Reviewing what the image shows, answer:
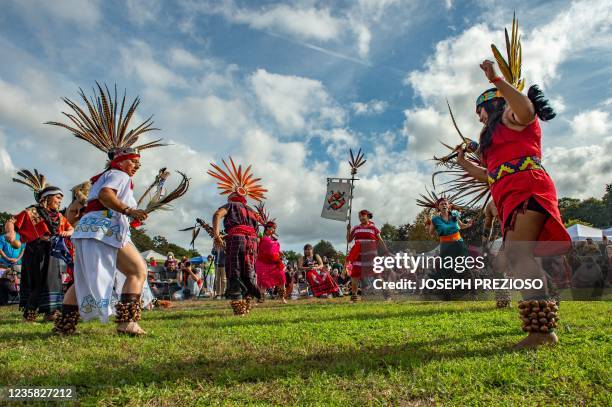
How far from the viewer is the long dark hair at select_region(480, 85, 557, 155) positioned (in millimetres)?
3463

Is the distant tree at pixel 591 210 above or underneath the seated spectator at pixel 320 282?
above

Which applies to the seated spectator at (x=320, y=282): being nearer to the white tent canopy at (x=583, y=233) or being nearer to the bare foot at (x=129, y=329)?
the bare foot at (x=129, y=329)

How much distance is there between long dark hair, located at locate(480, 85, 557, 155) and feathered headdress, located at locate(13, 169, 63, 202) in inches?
241

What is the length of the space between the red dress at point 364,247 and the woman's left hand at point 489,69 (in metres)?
7.22

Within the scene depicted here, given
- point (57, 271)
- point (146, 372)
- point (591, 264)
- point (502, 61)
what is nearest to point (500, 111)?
point (502, 61)

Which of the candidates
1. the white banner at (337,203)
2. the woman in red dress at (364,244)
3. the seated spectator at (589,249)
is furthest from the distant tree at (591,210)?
the woman in red dress at (364,244)

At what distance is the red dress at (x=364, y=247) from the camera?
10.4m

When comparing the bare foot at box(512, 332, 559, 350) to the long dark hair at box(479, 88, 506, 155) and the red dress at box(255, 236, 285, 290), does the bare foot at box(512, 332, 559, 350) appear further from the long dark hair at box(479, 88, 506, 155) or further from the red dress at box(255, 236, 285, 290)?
the red dress at box(255, 236, 285, 290)

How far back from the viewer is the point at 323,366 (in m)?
3.05

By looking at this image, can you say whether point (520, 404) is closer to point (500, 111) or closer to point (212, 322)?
point (500, 111)

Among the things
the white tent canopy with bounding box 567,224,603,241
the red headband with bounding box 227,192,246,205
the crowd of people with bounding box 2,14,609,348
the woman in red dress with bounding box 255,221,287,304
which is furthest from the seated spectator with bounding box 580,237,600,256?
the red headband with bounding box 227,192,246,205

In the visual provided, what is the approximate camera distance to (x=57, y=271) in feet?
23.1

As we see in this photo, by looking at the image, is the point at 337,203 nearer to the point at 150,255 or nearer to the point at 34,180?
the point at 34,180

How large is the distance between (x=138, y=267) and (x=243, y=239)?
2.89 m
